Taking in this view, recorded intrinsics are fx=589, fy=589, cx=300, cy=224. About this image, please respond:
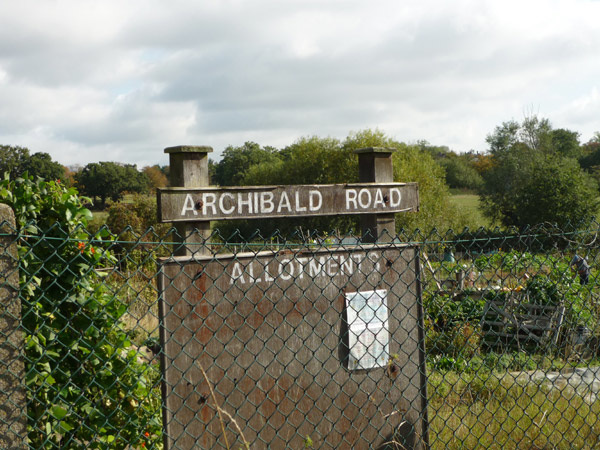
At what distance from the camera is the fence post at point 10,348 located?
2.37 m

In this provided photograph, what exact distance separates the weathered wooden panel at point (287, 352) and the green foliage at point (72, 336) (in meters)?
0.40

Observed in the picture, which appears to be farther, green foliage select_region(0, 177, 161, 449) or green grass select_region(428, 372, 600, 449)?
green grass select_region(428, 372, 600, 449)

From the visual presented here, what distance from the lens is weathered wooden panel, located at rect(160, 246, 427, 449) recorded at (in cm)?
273

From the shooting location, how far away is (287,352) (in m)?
2.95

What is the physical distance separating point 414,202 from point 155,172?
2420 inches

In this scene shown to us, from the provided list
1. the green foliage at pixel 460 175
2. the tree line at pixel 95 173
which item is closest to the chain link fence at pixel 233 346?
the tree line at pixel 95 173

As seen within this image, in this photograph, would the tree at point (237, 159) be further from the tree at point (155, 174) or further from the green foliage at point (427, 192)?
the green foliage at point (427, 192)

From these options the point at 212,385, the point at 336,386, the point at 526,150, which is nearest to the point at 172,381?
the point at 212,385

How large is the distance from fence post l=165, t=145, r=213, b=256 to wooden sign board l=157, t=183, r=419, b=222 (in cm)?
7

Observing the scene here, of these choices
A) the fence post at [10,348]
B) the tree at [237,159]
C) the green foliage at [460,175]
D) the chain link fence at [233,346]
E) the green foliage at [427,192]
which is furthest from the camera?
the green foliage at [460,175]

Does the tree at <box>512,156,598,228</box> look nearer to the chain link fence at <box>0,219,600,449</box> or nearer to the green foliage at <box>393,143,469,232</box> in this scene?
the green foliage at <box>393,143,469,232</box>

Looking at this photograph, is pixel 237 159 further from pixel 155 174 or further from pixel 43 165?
pixel 43 165

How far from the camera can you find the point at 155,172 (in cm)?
6288

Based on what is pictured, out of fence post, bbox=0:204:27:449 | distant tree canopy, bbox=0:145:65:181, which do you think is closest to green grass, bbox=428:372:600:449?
fence post, bbox=0:204:27:449
